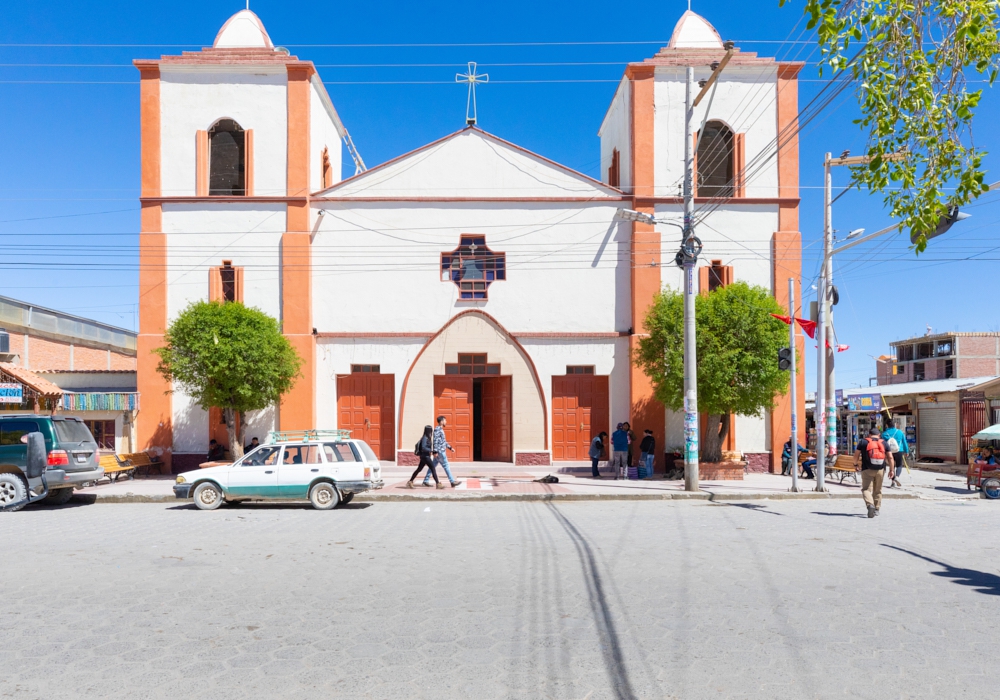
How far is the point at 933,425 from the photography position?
28.8 m

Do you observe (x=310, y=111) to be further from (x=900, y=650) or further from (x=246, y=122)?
(x=900, y=650)

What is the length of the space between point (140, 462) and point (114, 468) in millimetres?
1581

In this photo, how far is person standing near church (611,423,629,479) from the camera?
20922 millimetres

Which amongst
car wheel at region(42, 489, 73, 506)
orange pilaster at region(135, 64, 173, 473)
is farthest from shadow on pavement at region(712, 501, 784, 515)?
orange pilaster at region(135, 64, 173, 473)

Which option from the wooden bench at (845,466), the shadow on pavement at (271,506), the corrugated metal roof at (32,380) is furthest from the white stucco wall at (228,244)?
the wooden bench at (845,466)

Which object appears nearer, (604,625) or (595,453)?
(604,625)

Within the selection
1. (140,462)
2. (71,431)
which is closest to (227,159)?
(140,462)

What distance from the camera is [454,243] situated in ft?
78.2

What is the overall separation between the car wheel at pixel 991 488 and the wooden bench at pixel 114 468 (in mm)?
21511

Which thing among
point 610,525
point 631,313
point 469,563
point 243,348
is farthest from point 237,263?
point 469,563

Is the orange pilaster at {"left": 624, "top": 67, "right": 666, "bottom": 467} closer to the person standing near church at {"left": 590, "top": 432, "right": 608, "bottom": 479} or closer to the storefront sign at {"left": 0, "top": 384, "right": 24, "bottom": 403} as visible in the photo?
the person standing near church at {"left": 590, "top": 432, "right": 608, "bottom": 479}

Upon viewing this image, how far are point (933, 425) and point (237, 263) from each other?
2526cm

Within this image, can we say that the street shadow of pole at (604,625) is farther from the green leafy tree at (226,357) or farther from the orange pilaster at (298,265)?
the orange pilaster at (298,265)

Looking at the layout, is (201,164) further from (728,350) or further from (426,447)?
(728,350)
